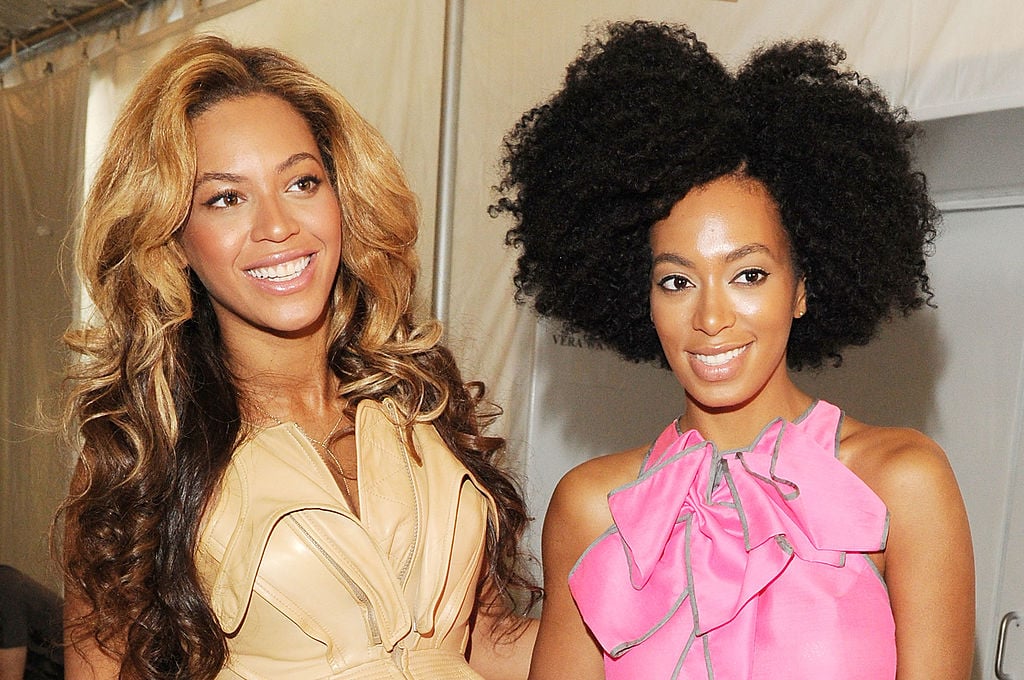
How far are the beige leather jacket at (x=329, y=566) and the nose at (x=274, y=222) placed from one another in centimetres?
41

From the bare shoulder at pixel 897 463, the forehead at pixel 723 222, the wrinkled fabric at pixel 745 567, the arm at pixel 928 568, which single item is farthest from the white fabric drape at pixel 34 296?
the arm at pixel 928 568

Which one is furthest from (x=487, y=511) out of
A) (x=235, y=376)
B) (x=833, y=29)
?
(x=833, y=29)

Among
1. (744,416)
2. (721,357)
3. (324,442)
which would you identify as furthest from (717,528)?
(324,442)

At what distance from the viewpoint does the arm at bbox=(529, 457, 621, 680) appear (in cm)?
225

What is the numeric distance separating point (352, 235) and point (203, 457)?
60 centimetres

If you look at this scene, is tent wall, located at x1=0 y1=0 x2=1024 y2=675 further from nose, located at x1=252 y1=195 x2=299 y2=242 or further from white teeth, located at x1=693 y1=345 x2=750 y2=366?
white teeth, located at x1=693 y1=345 x2=750 y2=366

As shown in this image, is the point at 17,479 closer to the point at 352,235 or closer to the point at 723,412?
the point at 352,235

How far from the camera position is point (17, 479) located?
3924 mm

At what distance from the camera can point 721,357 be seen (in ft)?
6.66

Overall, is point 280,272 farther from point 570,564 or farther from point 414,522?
point 570,564

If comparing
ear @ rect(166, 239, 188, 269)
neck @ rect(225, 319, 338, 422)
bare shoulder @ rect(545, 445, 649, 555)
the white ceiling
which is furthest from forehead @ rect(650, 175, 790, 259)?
the white ceiling

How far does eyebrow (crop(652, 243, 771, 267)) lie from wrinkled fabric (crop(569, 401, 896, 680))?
33cm

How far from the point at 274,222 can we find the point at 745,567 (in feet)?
3.68

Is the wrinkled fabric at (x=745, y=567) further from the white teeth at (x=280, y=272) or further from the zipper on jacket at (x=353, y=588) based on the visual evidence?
the white teeth at (x=280, y=272)
